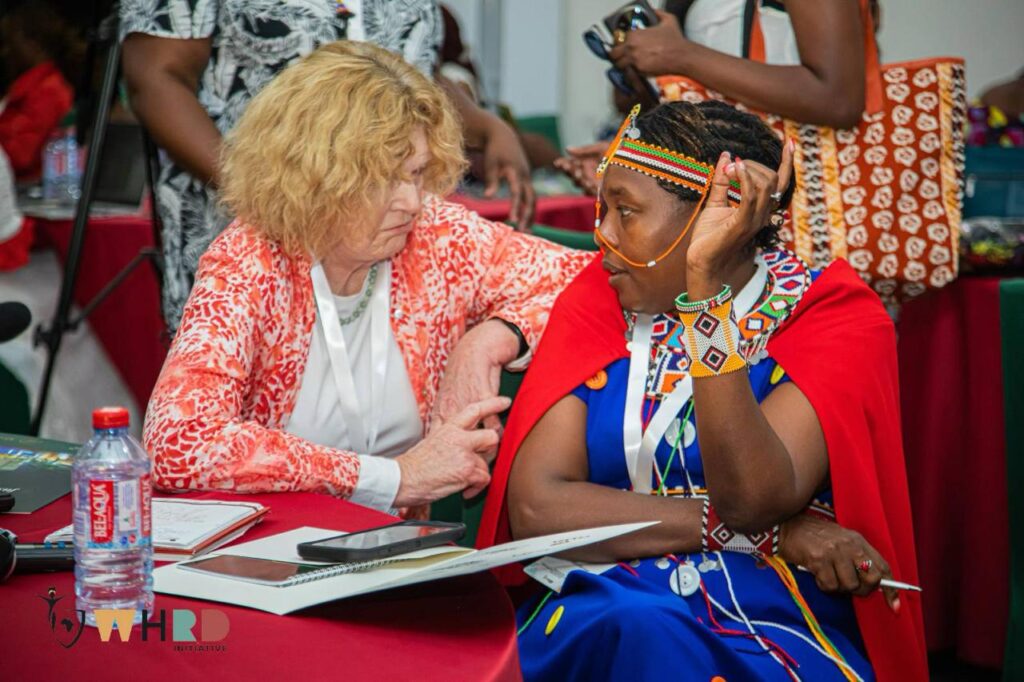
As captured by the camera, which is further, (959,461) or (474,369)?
(959,461)

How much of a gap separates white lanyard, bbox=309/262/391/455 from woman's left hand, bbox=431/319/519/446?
111mm

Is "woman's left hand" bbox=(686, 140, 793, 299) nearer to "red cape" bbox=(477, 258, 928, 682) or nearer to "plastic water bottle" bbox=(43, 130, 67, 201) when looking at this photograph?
"red cape" bbox=(477, 258, 928, 682)

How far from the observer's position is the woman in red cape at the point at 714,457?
170 cm

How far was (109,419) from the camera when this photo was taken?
1.21 m

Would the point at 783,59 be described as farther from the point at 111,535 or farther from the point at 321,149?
the point at 111,535

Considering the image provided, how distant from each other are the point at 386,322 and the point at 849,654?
38.3 inches

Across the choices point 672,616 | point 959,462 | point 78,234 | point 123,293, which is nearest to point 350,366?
point 672,616

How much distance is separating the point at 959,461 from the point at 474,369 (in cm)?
151

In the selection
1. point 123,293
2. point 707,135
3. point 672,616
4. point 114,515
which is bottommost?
point 123,293

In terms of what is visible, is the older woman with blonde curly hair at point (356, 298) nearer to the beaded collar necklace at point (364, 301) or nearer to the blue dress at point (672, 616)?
the beaded collar necklace at point (364, 301)

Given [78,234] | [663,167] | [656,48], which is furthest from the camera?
[78,234]

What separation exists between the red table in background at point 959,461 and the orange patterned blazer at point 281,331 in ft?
3.73

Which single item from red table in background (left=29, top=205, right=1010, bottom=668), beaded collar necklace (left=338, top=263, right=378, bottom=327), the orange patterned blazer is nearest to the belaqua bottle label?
the orange patterned blazer

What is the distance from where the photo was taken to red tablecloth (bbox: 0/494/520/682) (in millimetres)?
1071
